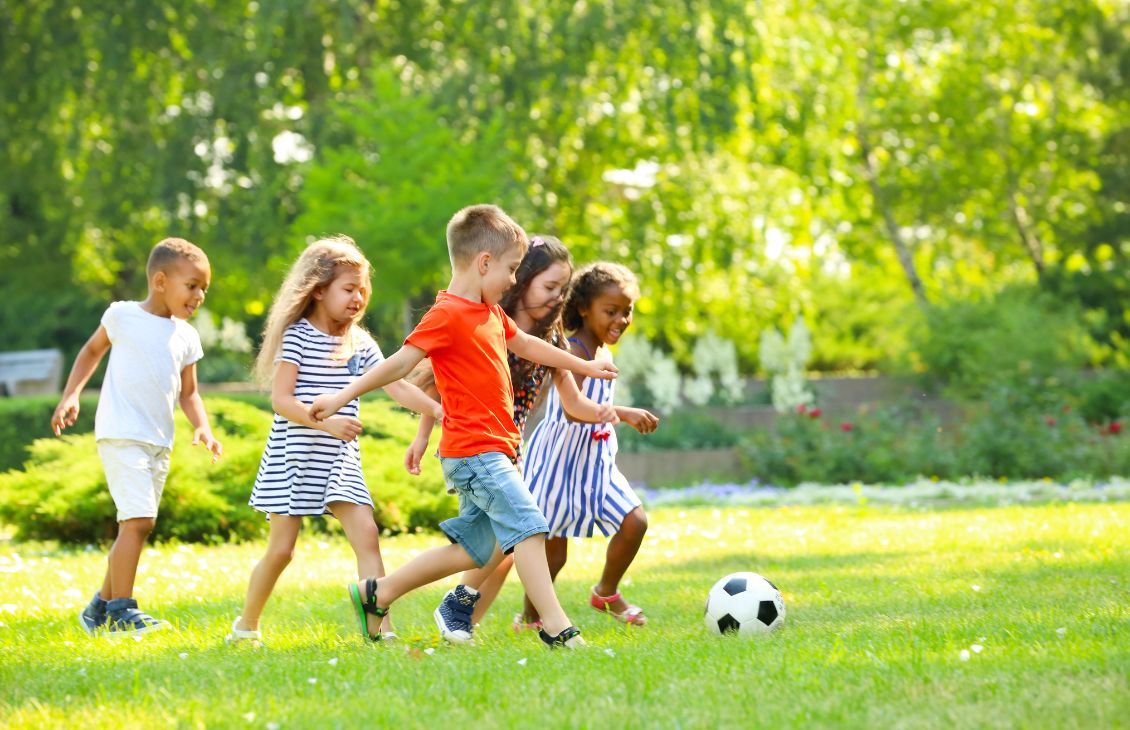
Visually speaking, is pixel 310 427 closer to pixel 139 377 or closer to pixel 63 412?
pixel 139 377

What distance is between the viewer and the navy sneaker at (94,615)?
5859 mm

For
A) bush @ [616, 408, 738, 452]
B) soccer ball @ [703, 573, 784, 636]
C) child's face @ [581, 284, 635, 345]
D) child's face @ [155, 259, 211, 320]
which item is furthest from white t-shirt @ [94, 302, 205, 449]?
bush @ [616, 408, 738, 452]

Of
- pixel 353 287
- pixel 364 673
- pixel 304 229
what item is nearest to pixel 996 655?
pixel 364 673

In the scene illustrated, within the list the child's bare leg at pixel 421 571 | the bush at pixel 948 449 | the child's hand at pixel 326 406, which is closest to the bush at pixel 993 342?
the bush at pixel 948 449

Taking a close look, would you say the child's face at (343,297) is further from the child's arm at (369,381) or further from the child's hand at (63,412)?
the child's hand at (63,412)

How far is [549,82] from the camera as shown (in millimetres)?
20641

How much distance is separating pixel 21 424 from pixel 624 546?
27.3ft

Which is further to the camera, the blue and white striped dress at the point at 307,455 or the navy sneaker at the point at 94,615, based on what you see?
the navy sneaker at the point at 94,615

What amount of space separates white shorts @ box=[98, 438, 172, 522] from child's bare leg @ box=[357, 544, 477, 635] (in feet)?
4.47

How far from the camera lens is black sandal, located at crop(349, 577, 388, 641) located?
16.9 feet

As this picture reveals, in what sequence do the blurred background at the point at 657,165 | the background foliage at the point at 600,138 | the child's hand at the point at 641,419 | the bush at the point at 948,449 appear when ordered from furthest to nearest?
the background foliage at the point at 600,138, the blurred background at the point at 657,165, the bush at the point at 948,449, the child's hand at the point at 641,419

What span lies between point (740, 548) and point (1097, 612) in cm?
336

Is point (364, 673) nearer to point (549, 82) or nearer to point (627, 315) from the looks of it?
point (627, 315)

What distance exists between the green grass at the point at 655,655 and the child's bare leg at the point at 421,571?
0.22 m
